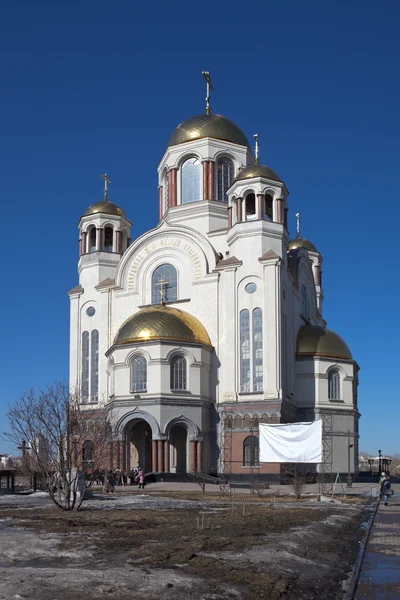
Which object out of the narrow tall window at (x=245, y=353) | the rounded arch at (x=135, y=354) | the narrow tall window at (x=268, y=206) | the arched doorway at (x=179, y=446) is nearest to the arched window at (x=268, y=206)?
the narrow tall window at (x=268, y=206)

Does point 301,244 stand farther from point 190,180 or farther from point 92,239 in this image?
point 92,239

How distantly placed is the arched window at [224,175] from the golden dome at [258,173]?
171 inches

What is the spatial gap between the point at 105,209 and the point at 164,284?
7168mm

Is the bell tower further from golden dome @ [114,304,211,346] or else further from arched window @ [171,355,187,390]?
arched window @ [171,355,187,390]

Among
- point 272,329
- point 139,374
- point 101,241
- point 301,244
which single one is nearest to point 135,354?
point 139,374

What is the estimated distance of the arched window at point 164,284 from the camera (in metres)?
46.8

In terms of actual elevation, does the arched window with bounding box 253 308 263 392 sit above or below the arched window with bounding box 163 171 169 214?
below

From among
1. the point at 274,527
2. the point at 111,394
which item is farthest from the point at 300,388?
the point at 274,527

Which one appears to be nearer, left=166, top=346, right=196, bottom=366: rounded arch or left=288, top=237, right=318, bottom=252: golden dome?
left=166, top=346, right=196, bottom=366: rounded arch

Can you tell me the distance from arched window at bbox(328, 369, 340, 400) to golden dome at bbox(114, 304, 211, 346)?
313 inches

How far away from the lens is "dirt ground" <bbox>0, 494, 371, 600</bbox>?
33.9 feet

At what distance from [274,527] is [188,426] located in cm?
2444

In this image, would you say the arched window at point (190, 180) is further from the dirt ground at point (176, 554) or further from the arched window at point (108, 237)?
the dirt ground at point (176, 554)

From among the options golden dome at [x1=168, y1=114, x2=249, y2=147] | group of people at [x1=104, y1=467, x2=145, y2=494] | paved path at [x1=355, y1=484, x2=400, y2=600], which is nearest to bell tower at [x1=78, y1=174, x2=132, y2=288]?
golden dome at [x1=168, y1=114, x2=249, y2=147]
